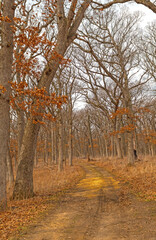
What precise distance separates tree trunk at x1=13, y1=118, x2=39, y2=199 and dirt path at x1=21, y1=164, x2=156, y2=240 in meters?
1.63

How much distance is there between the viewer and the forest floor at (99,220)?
3.74 m

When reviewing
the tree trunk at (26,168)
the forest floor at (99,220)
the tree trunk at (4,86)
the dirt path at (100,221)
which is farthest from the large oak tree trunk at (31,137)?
the dirt path at (100,221)

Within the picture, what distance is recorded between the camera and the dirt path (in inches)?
147

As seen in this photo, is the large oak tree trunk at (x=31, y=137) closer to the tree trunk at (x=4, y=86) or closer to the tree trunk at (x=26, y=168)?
the tree trunk at (x=26, y=168)

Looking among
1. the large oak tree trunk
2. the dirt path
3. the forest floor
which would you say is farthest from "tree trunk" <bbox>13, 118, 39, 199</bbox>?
the dirt path

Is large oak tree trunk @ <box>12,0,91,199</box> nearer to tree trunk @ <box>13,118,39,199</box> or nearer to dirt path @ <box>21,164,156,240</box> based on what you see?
tree trunk @ <box>13,118,39,199</box>

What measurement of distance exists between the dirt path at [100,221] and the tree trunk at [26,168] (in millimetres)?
1632

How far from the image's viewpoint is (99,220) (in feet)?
15.0

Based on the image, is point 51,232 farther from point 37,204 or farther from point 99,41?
point 99,41

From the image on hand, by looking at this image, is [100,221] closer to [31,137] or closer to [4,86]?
[31,137]

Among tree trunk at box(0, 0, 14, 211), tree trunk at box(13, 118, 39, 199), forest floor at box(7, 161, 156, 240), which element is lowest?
forest floor at box(7, 161, 156, 240)

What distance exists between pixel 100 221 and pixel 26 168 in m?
4.00

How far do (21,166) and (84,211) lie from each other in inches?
132

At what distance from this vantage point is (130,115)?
1477 cm
